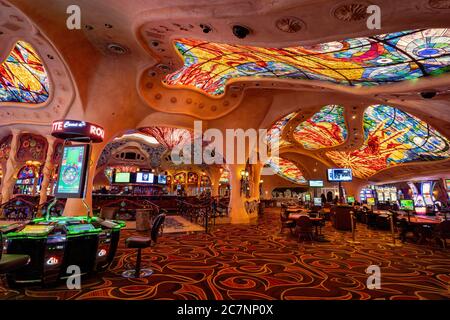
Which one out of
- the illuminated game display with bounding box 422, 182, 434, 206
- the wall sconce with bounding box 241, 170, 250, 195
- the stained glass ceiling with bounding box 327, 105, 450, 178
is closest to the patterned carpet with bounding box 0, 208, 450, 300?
the wall sconce with bounding box 241, 170, 250, 195

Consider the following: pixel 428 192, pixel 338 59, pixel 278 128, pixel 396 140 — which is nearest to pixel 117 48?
pixel 338 59

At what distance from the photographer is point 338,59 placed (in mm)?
4863

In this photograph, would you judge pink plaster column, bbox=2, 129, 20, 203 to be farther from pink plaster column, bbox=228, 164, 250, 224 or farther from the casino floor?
pink plaster column, bbox=228, 164, 250, 224

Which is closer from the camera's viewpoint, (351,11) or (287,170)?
(351,11)

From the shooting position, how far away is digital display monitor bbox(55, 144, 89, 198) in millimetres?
3654

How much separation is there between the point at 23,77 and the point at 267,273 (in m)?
11.4

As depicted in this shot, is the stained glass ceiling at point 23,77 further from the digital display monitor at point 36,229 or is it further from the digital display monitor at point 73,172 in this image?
the digital display monitor at point 36,229

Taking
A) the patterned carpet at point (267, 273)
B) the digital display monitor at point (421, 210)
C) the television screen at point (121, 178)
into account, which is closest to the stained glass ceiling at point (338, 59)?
the patterned carpet at point (267, 273)

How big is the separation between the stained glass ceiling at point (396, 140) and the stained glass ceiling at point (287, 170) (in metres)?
9.58

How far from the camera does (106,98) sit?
7.41 meters

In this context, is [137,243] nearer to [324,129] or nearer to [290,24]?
[290,24]

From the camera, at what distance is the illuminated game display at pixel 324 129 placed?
1125cm

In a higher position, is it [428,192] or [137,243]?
[428,192]

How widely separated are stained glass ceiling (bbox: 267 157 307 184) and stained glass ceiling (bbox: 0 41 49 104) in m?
21.7
